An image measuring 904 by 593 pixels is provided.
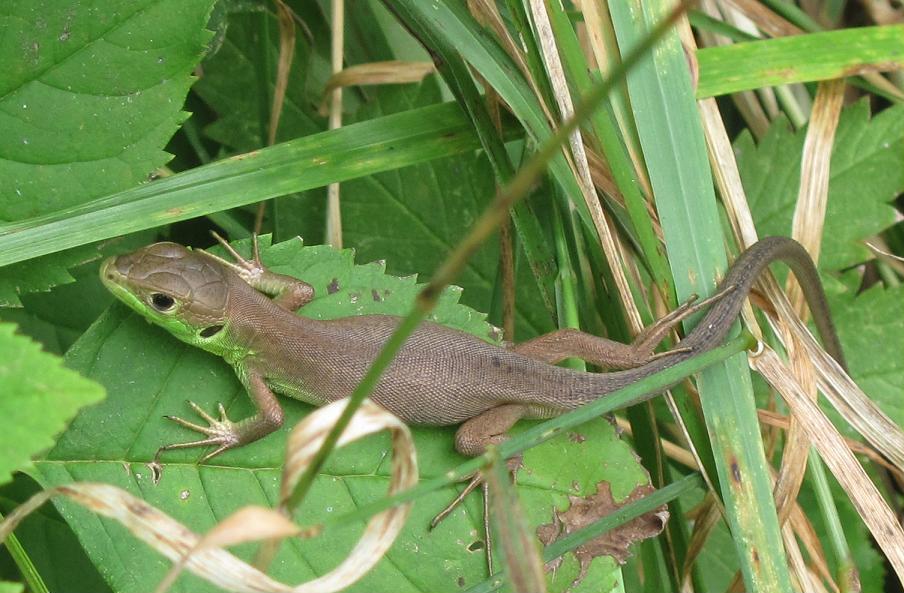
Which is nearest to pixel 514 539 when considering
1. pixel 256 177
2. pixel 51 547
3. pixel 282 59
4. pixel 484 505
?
pixel 484 505

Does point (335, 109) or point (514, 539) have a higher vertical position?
point (335, 109)

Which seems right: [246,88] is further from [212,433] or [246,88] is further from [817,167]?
[817,167]

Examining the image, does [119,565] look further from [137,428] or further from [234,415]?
[234,415]

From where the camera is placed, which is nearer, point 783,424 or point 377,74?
point 783,424

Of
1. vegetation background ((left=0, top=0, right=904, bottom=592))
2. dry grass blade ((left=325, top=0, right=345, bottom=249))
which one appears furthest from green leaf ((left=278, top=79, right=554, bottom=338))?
dry grass blade ((left=325, top=0, right=345, bottom=249))

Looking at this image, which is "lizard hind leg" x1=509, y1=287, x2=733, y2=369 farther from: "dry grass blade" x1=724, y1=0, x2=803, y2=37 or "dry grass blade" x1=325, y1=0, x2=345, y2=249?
"dry grass blade" x1=724, y1=0, x2=803, y2=37

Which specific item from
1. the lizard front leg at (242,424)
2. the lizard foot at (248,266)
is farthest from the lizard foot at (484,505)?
the lizard foot at (248,266)
